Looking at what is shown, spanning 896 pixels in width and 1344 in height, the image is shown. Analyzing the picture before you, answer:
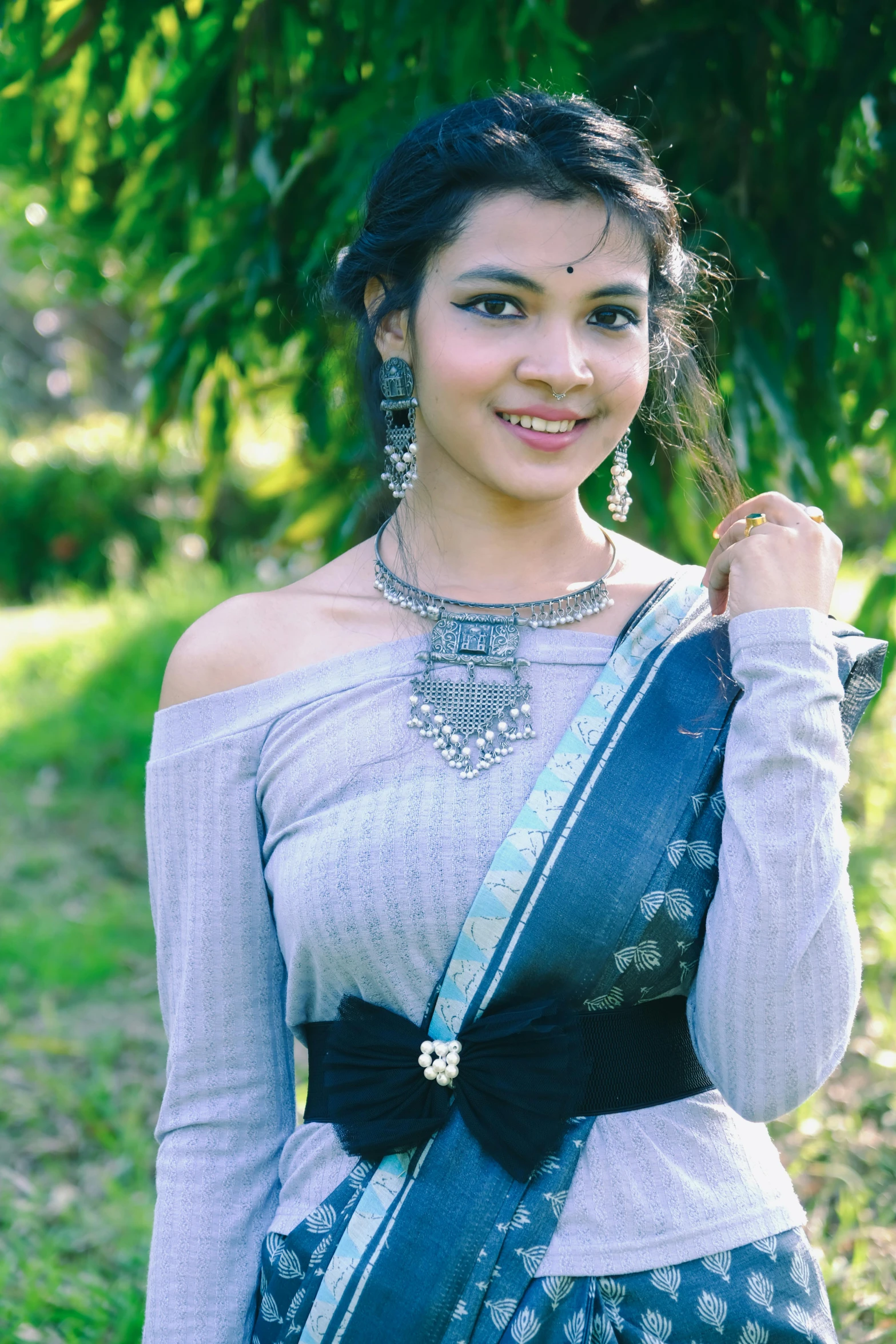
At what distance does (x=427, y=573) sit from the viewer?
5.63ft

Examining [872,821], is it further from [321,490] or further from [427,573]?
[427,573]

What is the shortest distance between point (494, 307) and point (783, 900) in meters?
0.77

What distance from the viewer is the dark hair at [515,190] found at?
5.11 ft

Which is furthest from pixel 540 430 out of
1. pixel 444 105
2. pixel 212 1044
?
pixel 444 105

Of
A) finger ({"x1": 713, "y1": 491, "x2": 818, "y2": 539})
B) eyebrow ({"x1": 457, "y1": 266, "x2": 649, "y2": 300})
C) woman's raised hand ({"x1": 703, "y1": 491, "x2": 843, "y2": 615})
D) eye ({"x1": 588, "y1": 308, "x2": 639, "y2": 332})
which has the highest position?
eyebrow ({"x1": 457, "y1": 266, "x2": 649, "y2": 300})

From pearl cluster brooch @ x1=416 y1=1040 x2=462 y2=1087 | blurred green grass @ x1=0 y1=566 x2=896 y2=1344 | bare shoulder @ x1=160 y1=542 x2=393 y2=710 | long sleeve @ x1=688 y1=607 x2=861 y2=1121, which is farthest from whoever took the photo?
blurred green grass @ x1=0 y1=566 x2=896 y2=1344

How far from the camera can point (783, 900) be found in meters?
1.29

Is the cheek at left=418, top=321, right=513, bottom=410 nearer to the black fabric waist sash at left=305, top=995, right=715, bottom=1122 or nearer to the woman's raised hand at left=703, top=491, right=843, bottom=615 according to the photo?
the woman's raised hand at left=703, top=491, right=843, bottom=615

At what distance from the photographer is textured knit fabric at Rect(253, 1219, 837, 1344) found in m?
1.36

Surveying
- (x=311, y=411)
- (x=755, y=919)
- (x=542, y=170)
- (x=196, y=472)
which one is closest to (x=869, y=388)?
(x=311, y=411)

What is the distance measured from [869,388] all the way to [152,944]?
8.80 ft

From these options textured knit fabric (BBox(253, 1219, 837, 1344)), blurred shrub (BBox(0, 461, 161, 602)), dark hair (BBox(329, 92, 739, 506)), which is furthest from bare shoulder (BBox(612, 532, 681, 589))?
blurred shrub (BBox(0, 461, 161, 602))

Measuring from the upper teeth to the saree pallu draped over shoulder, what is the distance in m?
0.37

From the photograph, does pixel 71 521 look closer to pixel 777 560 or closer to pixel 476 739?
pixel 476 739
